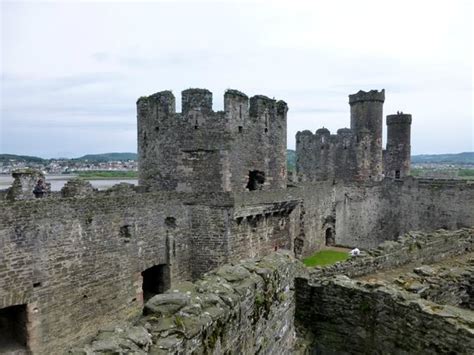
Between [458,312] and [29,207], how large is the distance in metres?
10.3

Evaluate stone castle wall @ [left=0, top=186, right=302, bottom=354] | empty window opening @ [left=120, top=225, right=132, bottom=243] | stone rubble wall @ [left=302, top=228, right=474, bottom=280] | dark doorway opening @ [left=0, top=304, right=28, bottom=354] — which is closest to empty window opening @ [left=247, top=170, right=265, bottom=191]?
stone castle wall @ [left=0, top=186, right=302, bottom=354]

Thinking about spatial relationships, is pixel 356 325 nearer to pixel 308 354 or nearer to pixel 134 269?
pixel 308 354

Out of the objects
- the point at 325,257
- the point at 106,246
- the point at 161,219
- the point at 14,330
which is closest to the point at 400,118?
the point at 325,257

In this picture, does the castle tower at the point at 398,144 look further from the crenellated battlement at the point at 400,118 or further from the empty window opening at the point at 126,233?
the empty window opening at the point at 126,233

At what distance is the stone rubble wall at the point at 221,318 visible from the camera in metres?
3.40

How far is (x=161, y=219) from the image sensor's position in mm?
15578

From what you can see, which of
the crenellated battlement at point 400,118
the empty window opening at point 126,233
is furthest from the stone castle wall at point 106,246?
the crenellated battlement at point 400,118

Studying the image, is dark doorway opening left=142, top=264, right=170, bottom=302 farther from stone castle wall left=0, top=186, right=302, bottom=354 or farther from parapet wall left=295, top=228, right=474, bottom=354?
parapet wall left=295, top=228, right=474, bottom=354

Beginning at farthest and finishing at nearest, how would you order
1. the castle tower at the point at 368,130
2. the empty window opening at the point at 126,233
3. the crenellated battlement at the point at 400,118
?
the crenellated battlement at the point at 400,118
the castle tower at the point at 368,130
the empty window opening at the point at 126,233

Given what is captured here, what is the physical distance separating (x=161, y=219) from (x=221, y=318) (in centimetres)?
1184

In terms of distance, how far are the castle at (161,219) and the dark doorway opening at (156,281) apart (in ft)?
0.17

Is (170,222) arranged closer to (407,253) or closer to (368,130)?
(407,253)

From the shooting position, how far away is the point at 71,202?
12461 mm

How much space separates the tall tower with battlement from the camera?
53.9 ft
